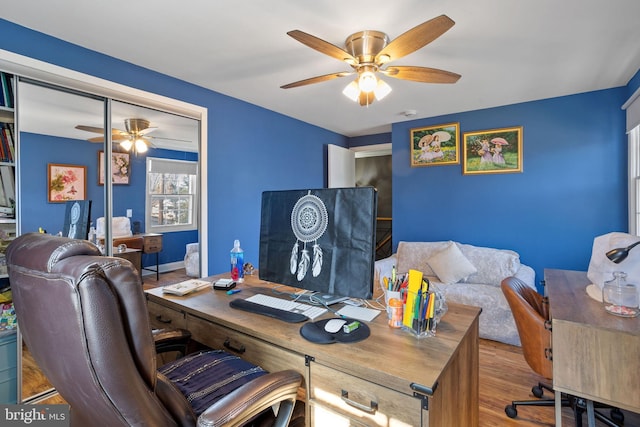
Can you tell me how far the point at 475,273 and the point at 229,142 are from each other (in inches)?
123

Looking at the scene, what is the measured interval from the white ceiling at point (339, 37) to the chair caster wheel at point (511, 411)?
2422 millimetres

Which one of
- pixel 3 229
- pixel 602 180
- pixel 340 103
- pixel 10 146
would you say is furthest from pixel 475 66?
pixel 3 229

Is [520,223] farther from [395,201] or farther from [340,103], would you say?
[340,103]

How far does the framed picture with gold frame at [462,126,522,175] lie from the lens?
3.70 m

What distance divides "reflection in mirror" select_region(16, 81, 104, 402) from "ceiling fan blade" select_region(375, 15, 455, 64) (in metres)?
2.21

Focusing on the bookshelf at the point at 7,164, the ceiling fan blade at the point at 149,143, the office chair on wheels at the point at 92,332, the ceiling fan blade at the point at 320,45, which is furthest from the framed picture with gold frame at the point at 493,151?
the bookshelf at the point at 7,164

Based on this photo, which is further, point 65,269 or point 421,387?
A: point 421,387

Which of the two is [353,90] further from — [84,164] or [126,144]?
[84,164]

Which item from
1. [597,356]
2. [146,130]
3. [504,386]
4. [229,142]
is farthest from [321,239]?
[229,142]

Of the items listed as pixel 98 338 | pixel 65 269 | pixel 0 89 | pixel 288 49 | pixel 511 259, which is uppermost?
pixel 288 49

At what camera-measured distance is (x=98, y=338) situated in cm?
67

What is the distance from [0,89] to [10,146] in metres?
0.35

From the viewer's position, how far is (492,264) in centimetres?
350

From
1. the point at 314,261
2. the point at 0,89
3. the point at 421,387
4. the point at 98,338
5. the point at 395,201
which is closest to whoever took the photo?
the point at 98,338
